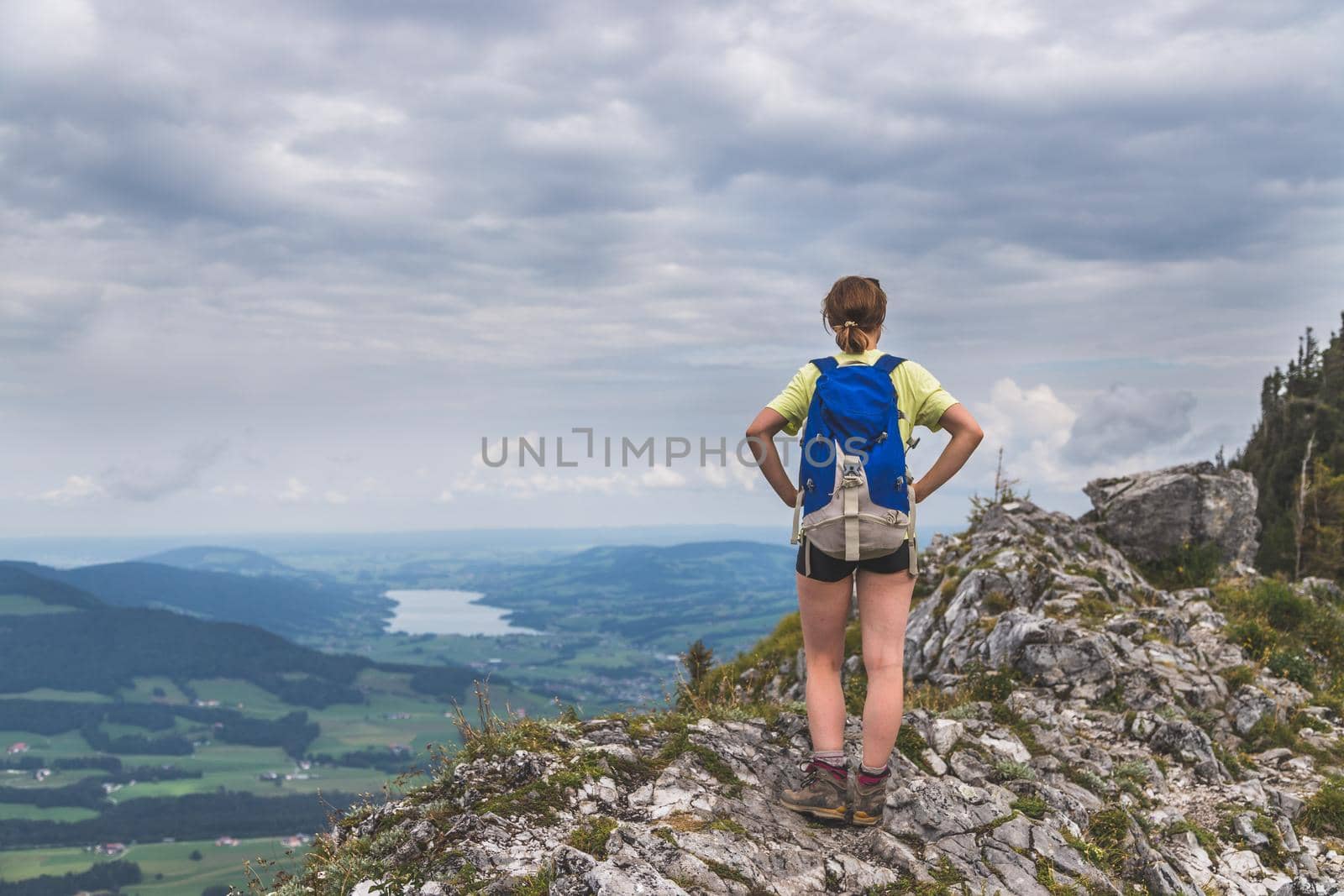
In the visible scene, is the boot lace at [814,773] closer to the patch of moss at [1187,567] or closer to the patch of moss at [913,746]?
the patch of moss at [913,746]

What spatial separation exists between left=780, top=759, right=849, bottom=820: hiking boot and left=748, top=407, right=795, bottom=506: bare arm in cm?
232

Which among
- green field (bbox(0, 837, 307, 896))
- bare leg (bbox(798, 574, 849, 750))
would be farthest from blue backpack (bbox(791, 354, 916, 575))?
green field (bbox(0, 837, 307, 896))

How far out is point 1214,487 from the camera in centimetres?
2061

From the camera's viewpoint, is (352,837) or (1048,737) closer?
(352,837)

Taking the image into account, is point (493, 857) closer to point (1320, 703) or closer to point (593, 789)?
point (593, 789)

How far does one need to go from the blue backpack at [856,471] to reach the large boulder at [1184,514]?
58.7ft

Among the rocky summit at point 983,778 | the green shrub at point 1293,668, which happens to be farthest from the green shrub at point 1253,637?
the green shrub at point 1293,668

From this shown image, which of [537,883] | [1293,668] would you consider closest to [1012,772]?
[537,883]

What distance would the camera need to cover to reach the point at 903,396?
21.7ft

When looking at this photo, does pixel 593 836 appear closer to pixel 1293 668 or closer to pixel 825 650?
pixel 825 650

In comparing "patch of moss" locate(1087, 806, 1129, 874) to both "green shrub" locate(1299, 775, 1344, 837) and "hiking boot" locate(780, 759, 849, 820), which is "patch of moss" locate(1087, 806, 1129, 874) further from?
"green shrub" locate(1299, 775, 1344, 837)

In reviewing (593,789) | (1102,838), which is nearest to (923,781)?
(1102,838)

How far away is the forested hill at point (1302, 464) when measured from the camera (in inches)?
1330

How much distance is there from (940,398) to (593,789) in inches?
174
